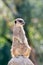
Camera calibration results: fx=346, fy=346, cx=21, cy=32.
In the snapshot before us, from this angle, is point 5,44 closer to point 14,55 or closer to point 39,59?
point 39,59

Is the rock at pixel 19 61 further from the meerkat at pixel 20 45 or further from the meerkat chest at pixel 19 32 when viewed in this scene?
the meerkat chest at pixel 19 32

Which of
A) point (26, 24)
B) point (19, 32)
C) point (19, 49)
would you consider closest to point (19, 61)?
point (19, 49)

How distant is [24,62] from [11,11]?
692 cm

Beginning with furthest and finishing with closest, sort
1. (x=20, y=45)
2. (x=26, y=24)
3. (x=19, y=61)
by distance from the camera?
1. (x=26, y=24)
2. (x=20, y=45)
3. (x=19, y=61)

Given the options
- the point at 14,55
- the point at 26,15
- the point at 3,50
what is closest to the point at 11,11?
the point at 26,15

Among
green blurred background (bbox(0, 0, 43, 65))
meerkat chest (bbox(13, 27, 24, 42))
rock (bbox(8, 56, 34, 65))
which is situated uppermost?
green blurred background (bbox(0, 0, 43, 65))

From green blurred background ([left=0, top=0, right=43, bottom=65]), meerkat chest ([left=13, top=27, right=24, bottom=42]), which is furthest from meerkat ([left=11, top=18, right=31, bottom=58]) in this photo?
green blurred background ([left=0, top=0, right=43, bottom=65])

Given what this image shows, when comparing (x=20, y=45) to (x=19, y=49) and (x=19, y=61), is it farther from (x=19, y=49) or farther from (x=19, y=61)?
(x=19, y=61)

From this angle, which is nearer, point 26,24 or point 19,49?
point 19,49

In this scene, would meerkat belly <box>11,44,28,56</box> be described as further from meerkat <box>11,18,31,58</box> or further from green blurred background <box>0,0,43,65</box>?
green blurred background <box>0,0,43,65</box>

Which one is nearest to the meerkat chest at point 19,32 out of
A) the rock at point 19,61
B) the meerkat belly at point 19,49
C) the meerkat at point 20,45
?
the meerkat at point 20,45

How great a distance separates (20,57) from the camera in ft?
13.8

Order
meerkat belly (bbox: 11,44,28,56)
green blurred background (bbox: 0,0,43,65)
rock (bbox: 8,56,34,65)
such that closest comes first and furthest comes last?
rock (bbox: 8,56,34,65) → meerkat belly (bbox: 11,44,28,56) → green blurred background (bbox: 0,0,43,65)

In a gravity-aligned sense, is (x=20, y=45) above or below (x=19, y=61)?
above
